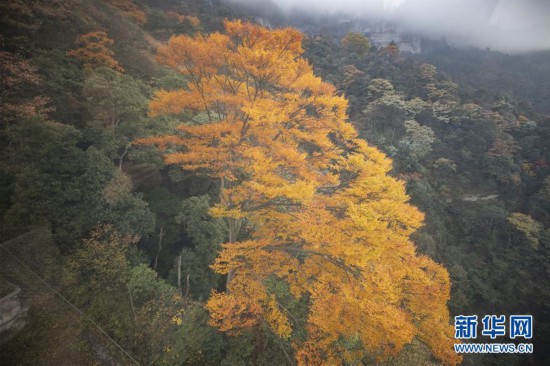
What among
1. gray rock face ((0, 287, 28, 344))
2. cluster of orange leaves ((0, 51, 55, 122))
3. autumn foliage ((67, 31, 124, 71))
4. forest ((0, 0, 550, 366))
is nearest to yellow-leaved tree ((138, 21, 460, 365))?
forest ((0, 0, 550, 366))

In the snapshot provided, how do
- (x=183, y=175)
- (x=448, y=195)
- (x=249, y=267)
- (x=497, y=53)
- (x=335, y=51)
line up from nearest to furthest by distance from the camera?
(x=249, y=267) < (x=183, y=175) < (x=448, y=195) < (x=335, y=51) < (x=497, y=53)

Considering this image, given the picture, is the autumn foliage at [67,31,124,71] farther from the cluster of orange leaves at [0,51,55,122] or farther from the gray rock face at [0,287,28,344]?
the gray rock face at [0,287,28,344]

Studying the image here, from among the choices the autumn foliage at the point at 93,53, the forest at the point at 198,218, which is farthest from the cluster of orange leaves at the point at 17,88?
the autumn foliage at the point at 93,53

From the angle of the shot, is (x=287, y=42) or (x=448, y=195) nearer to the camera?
(x=287, y=42)

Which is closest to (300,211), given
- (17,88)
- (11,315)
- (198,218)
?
(198,218)

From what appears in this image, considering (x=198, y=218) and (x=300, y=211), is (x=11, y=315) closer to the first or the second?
(x=198, y=218)

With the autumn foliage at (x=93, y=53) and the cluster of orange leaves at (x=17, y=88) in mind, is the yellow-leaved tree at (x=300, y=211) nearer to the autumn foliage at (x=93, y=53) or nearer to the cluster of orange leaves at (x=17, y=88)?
the cluster of orange leaves at (x=17, y=88)

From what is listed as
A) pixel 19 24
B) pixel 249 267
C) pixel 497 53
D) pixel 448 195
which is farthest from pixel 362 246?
pixel 497 53

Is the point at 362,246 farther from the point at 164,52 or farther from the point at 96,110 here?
the point at 96,110
